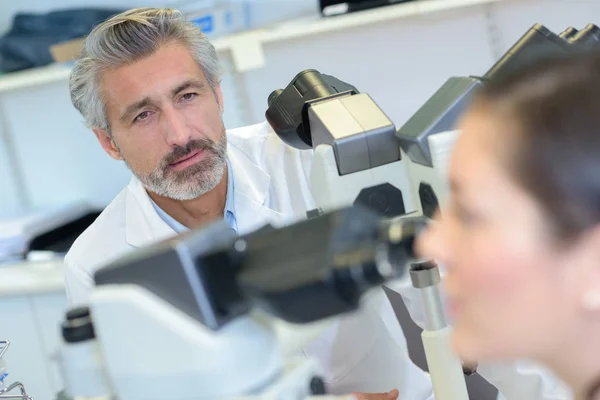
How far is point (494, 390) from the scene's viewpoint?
1263 millimetres

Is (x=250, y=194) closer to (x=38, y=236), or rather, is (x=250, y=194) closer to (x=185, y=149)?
(x=185, y=149)

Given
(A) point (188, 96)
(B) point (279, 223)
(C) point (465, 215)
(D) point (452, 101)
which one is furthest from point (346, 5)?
(C) point (465, 215)

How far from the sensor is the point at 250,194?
1607mm

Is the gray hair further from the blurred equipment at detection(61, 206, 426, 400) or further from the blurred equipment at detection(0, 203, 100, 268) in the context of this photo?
the blurred equipment at detection(61, 206, 426, 400)

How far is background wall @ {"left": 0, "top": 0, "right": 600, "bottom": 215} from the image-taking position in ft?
7.14

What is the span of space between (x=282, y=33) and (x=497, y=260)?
1.54 meters

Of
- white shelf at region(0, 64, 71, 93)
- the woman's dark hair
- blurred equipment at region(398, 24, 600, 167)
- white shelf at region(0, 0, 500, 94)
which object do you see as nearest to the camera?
the woman's dark hair

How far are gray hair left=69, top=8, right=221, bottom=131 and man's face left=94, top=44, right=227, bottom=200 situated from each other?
18 millimetres

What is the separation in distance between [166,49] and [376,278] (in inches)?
40.9

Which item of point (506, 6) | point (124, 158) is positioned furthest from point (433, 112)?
point (506, 6)

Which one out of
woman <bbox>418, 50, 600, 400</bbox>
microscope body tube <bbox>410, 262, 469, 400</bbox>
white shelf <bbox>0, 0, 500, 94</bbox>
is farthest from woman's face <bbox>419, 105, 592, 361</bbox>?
white shelf <bbox>0, 0, 500, 94</bbox>

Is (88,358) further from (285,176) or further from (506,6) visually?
(506,6)

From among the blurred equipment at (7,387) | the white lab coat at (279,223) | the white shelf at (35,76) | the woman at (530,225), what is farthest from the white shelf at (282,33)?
the woman at (530,225)

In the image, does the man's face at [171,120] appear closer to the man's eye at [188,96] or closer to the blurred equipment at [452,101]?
the man's eye at [188,96]
